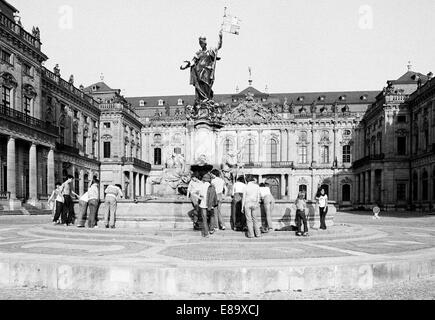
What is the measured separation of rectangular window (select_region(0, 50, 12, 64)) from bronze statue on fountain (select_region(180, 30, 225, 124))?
2422 cm

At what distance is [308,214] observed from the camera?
1738 cm

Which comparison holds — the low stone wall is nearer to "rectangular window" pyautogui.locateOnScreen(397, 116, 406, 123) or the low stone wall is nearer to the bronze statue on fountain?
the bronze statue on fountain

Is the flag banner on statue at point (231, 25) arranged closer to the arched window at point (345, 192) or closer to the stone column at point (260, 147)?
the stone column at point (260, 147)

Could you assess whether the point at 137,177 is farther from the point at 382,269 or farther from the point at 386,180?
the point at 382,269

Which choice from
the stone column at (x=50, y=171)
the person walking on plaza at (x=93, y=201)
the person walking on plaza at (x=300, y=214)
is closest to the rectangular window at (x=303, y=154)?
the stone column at (x=50, y=171)

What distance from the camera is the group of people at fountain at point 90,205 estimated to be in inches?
609

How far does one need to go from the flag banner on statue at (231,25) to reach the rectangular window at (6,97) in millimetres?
25994

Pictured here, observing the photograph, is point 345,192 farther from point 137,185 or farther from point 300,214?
point 300,214

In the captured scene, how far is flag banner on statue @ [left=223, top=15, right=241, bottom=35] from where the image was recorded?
1894cm

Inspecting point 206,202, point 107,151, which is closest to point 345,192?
point 107,151

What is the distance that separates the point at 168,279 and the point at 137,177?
6577 cm

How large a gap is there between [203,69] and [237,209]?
7229mm

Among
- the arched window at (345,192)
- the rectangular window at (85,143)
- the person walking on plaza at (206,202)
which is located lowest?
Answer: the arched window at (345,192)
